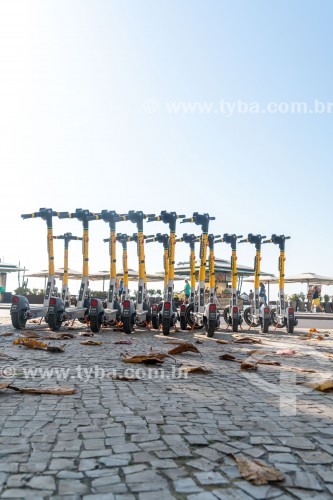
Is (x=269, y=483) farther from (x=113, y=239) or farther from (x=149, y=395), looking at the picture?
(x=113, y=239)

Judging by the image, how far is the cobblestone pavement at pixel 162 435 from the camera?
7.55ft

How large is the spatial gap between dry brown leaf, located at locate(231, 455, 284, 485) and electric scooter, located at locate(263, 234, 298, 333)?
1078cm

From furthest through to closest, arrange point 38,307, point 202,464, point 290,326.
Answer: point 290,326 < point 38,307 < point 202,464

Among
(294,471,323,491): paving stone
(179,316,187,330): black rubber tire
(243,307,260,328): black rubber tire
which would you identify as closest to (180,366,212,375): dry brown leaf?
(294,471,323,491): paving stone

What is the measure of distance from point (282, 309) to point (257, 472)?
452 inches

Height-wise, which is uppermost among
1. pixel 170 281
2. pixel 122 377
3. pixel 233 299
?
pixel 170 281

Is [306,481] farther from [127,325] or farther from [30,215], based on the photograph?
[30,215]

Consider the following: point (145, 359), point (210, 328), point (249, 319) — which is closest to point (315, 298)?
point (249, 319)

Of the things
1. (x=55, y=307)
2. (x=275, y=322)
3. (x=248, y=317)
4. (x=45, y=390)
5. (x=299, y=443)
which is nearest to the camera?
(x=299, y=443)

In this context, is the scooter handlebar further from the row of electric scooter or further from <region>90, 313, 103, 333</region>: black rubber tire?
<region>90, 313, 103, 333</region>: black rubber tire

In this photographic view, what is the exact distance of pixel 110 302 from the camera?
12117 mm

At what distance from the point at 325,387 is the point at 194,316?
7448mm

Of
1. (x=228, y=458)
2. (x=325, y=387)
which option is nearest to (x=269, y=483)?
(x=228, y=458)

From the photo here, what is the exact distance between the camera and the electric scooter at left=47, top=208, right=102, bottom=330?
1113cm
